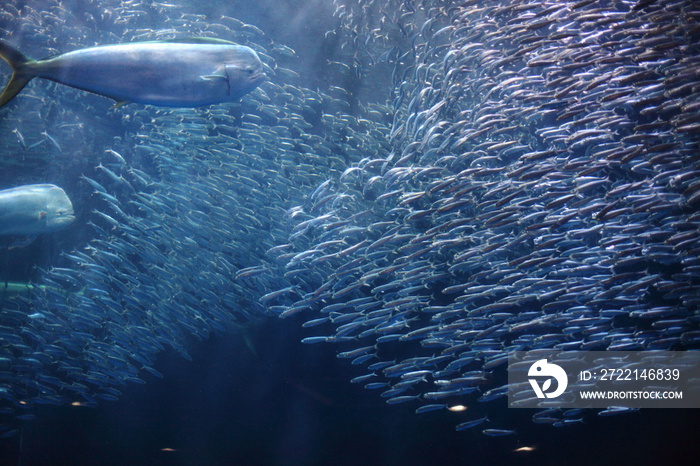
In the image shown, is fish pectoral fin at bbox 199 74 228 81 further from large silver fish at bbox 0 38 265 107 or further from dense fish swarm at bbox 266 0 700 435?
dense fish swarm at bbox 266 0 700 435

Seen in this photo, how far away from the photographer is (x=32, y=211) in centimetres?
590

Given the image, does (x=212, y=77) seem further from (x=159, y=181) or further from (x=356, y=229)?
(x=159, y=181)

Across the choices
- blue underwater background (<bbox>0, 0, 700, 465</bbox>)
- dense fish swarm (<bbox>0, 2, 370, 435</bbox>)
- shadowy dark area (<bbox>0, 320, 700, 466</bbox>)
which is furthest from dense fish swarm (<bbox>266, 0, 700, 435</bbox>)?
shadowy dark area (<bbox>0, 320, 700, 466</bbox>)

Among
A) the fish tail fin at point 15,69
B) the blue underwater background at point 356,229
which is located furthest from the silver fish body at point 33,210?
the fish tail fin at point 15,69

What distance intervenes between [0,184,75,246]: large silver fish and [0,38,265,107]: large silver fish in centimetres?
472

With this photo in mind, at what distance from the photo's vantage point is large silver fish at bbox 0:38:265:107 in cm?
200

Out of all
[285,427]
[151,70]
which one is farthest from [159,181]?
[285,427]

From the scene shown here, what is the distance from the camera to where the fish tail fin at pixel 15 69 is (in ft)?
6.65

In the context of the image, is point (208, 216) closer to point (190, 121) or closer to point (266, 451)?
point (190, 121)

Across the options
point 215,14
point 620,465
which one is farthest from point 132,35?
point 620,465

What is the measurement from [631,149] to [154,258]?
7.14 meters

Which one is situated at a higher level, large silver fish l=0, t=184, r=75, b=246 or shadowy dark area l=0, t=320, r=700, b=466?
large silver fish l=0, t=184, r=75, b=246

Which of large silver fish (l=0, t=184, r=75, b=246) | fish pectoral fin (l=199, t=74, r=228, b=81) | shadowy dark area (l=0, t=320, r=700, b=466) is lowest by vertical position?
shadowy dark area (l=0, t=320, r=700, b=466)

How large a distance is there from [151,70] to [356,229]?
12.3ft
